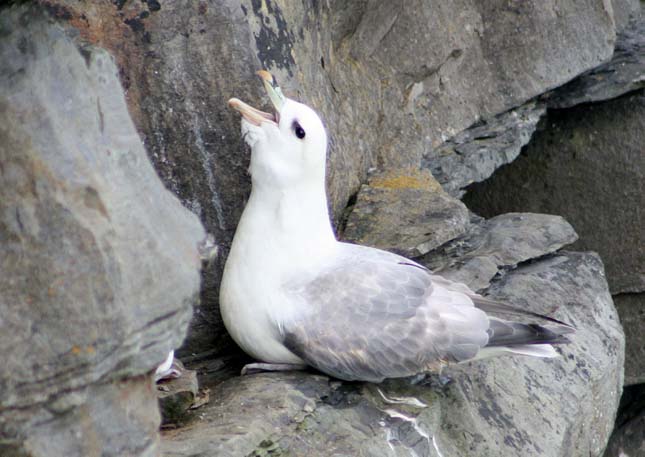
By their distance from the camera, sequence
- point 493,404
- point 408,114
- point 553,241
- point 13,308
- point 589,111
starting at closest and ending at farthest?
point 13,308, point 493,404, point 553,241, point 408,114, point 589,111

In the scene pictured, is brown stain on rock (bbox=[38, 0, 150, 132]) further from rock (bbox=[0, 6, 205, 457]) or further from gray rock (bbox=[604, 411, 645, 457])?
gray rock (bbox=[604, 411, 645, 457])

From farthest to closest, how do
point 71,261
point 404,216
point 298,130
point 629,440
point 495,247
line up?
point 629,440, point 495,247, point 404,216, point 298,130, point 71,261

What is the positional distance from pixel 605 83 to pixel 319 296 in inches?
96.8

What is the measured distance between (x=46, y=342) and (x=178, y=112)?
1.40m

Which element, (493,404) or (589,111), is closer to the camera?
(493,404)

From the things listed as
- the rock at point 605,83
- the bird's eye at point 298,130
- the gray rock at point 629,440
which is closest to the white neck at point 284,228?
the bird's eye at point 298,130

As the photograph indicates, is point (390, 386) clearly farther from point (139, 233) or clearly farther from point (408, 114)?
point (408, 114)

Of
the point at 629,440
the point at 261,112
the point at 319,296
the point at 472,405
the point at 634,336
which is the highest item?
the point at 261,112

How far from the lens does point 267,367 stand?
3.11 m

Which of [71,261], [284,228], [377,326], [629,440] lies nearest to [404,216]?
[284,228]

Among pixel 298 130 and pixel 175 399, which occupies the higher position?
pixel 298 130

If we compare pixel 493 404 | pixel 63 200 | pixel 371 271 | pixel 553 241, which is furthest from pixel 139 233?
pixel 553 241

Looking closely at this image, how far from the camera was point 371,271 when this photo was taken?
3.16 m

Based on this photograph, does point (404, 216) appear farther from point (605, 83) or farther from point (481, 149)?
point (605, 83)
